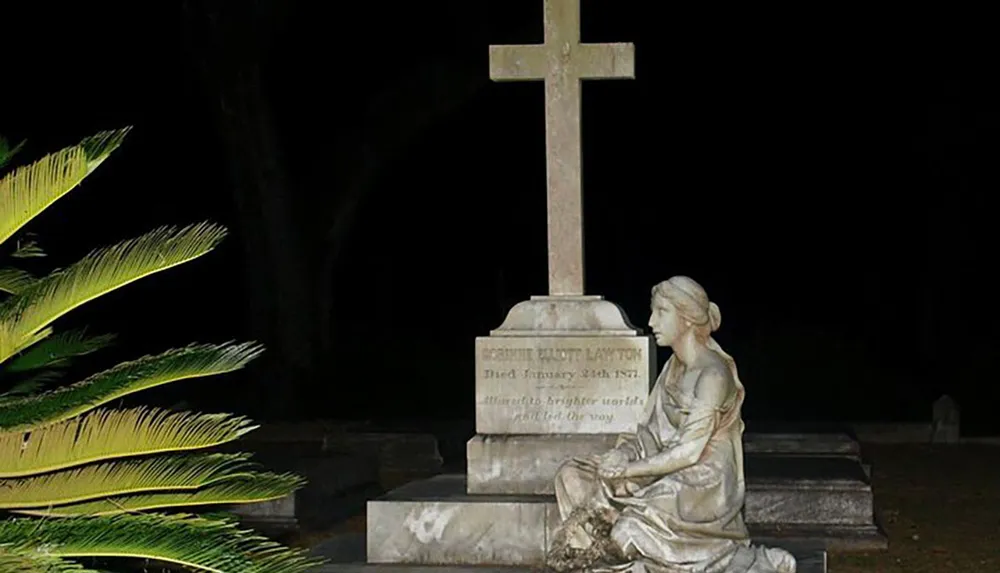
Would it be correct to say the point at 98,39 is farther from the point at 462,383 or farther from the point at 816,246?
the point at 816,246

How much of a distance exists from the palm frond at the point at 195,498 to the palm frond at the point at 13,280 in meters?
1.01

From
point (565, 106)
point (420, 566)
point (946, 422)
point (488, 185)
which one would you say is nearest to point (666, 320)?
point (420, 566)

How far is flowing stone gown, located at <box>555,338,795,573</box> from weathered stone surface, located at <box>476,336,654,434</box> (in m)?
1.29

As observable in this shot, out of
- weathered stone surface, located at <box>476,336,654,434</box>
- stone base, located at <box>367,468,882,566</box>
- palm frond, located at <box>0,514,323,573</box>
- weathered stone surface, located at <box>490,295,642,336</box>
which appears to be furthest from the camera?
weathered stone surface, located at <box>490,295,642,336</box>

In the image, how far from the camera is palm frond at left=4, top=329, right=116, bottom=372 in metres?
6.52

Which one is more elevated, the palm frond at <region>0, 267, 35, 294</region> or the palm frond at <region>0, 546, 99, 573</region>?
the palm frond at <region>0, 267, 35, 294</region>

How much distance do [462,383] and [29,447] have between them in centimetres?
1704

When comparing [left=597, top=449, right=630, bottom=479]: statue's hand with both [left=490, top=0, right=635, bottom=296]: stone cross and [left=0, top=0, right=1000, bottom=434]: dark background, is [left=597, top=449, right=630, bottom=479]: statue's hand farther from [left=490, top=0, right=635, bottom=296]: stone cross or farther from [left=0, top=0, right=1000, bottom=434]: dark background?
[left=0, top=0, right=1000, bottom=434]: dark background

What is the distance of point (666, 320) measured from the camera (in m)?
7.35

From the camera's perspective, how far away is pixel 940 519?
12.3m

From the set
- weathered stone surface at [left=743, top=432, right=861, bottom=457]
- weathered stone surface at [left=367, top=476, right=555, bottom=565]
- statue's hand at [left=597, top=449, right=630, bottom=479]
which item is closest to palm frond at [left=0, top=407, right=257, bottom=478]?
statue's hand at [left=597, top=449, right=630, bottom=479]

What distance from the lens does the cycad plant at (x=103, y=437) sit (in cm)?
532

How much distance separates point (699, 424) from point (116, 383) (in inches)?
109

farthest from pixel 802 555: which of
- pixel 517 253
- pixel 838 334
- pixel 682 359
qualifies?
pixel 517 253
